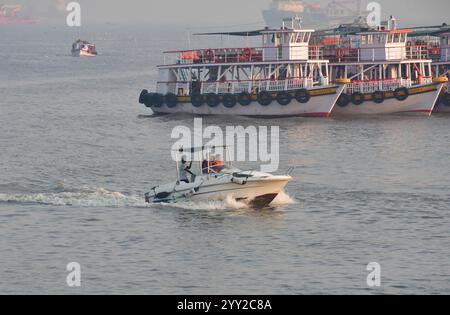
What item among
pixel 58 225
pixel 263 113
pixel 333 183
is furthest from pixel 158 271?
pixel 263 113

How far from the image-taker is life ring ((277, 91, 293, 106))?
240ft

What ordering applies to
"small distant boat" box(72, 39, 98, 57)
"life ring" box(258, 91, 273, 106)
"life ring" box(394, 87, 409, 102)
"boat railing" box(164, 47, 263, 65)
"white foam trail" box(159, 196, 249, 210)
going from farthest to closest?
"small distant boat" box(72, 39, 98, 57) → "boat railing" box(164, 47, 263, 65) → "life ring" box(258, 91, 273, 106) → "life ring" box(394, 87, 409, 102) → "white foam trail" box(159, 196, 249, 210)

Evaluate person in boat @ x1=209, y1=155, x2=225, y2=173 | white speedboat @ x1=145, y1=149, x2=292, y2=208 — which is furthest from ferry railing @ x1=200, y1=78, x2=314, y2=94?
person in boat @ x1=209, y1=155, x2=225, y2=173

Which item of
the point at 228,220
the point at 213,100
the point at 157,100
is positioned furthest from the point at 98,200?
the point at 157,100

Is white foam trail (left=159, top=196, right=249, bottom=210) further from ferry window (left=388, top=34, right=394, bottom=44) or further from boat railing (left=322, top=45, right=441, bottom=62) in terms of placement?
ferry window (left=388, top=34, right=394, bottom=44)

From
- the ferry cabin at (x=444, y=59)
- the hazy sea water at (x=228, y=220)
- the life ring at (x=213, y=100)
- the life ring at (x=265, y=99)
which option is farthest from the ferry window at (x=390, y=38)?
the life ring at (x=213, y=100)

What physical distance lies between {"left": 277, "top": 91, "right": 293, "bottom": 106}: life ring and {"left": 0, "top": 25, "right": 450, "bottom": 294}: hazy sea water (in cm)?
444

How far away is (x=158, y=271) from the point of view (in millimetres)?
33938

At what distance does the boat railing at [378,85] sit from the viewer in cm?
7438

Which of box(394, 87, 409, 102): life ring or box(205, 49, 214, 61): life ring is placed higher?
box(205, 49, 214, 61): life ring

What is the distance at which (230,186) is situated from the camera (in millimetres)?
40844
